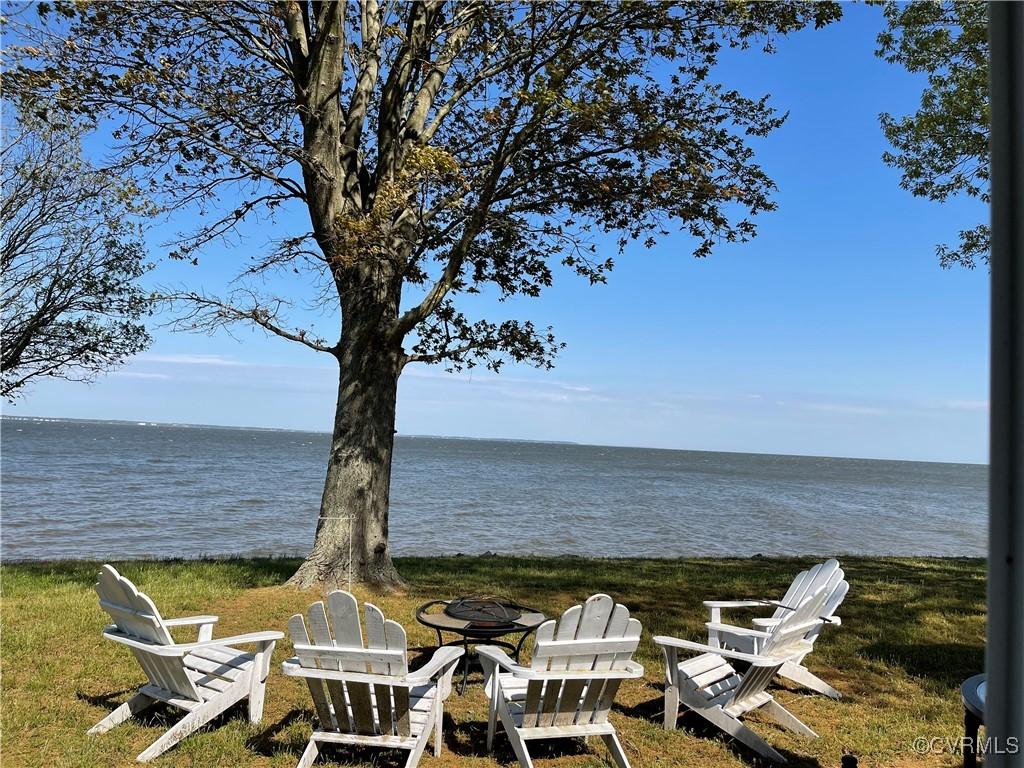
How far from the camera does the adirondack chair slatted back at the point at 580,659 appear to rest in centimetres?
384

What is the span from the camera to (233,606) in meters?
7.51

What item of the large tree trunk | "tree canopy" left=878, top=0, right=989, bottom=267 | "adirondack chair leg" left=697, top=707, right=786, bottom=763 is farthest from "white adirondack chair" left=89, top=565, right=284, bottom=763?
"tree canopy" left=878, top=0, right=989, bottom=267

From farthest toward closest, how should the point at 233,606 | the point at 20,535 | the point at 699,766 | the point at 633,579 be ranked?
1. the point at 20,535
2. the point at 633,579
3. the point at 233,606
4. the point at 699,766

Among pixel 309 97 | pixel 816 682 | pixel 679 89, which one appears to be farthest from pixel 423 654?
pixel 679 89

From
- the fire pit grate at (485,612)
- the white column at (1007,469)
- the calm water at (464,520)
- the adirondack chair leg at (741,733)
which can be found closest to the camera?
the white column at (1007,469)

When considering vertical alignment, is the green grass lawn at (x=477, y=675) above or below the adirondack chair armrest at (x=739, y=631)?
below

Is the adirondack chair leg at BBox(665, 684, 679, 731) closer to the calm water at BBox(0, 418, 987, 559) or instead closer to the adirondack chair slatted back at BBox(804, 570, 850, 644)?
the adirondack chair slatted back at BBox(804, 570, 850, 644)

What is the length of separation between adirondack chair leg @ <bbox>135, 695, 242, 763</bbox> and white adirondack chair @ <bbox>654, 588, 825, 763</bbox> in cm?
271

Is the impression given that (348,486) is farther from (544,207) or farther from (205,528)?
(205,528)

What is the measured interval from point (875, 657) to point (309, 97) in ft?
27.9

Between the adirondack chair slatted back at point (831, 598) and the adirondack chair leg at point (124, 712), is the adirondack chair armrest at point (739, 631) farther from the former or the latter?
the adirondack chair leg at point (124, 712)

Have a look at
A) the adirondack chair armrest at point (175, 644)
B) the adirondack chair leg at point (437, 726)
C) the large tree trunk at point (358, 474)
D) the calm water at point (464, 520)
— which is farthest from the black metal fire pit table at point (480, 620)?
the calm water at point (464, 520)

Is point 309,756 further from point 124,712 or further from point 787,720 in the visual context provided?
point 787,720

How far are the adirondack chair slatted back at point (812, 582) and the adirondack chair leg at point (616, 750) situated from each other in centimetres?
208
